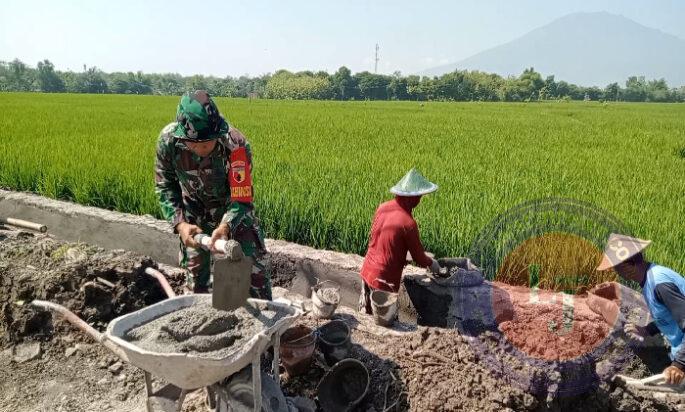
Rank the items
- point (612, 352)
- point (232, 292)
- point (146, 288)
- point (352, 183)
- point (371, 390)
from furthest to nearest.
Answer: point (352, 183), point (146, 288), point (612, 352), point (371, 390), point (232, 292)

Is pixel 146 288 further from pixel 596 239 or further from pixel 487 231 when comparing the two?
pixel 596 239

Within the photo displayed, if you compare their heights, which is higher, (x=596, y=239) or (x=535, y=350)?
(x=596, y=239)

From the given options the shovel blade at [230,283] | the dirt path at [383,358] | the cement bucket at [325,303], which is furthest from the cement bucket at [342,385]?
the shovel blade at [230,283]

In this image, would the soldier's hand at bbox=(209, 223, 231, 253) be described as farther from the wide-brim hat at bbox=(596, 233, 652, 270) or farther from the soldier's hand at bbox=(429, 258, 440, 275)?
the wide-brim hat at bbox=(596, 233, 652, 270)

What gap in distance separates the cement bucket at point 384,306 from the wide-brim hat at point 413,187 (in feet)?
2.10

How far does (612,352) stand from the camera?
117 inches

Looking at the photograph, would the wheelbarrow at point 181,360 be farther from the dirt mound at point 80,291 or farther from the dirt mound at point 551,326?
the dirt mound at point 551,326

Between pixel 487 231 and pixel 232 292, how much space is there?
2.40 m

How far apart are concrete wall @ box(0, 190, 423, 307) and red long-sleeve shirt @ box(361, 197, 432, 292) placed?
35 centimetres

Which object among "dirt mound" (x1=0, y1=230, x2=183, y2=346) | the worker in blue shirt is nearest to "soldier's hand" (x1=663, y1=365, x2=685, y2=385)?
the worker in blue shirt

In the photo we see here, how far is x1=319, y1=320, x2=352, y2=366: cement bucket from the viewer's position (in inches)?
110

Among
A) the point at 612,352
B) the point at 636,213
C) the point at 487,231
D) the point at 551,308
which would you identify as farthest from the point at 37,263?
the point at 636,213

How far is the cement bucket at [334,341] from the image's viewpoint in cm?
279

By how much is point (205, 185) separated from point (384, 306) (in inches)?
50.2
